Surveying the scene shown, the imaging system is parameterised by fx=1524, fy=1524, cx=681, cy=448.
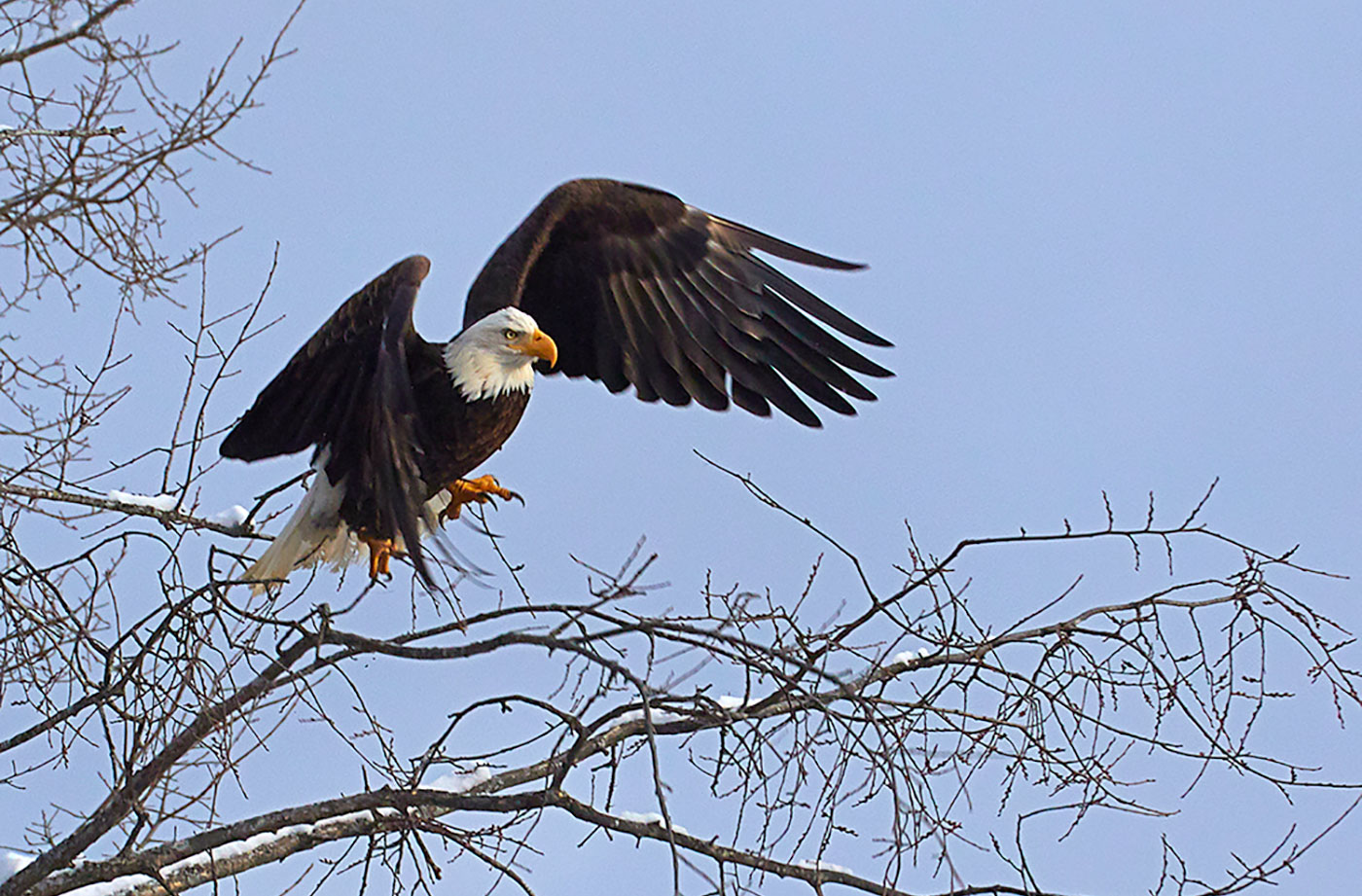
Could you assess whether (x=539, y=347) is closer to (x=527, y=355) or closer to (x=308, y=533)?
(x=527, y=355)

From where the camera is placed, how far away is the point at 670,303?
19.3 feet

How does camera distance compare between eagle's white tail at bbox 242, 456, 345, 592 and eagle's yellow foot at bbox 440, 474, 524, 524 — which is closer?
eagle's white tail at bbox 242, 456, 345, 592

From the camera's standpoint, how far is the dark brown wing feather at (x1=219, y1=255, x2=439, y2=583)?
408cm

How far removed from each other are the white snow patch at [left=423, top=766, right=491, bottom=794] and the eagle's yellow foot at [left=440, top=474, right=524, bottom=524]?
1299 millimetres

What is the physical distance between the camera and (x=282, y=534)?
5.00 m

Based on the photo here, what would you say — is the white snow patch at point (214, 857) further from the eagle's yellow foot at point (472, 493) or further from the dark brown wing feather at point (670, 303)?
the dark brown wing feather at point (670, 303)

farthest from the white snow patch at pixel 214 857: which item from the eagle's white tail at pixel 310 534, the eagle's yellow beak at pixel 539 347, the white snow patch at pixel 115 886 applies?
the eagle's yellow beak at pixel 539 347

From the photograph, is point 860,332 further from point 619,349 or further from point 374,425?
point 374,425

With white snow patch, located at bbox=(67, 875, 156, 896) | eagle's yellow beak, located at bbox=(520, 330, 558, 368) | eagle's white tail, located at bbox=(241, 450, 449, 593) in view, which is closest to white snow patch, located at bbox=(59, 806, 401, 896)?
white snow patch, located at bbox=(67, 875, 156, 896)

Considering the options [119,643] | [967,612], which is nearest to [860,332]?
[967,612]

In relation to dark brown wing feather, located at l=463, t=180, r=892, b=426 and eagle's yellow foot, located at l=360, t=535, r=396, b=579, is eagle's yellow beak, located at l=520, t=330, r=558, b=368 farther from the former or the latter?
eagle's yellow foot, located at l=360, t=535, r=396, b=579

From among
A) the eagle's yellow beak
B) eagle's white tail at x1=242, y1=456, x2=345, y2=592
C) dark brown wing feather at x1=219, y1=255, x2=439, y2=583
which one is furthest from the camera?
the eagle's yellow beak

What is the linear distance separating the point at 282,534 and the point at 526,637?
2.05 meters

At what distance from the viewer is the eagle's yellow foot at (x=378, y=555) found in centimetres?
498
